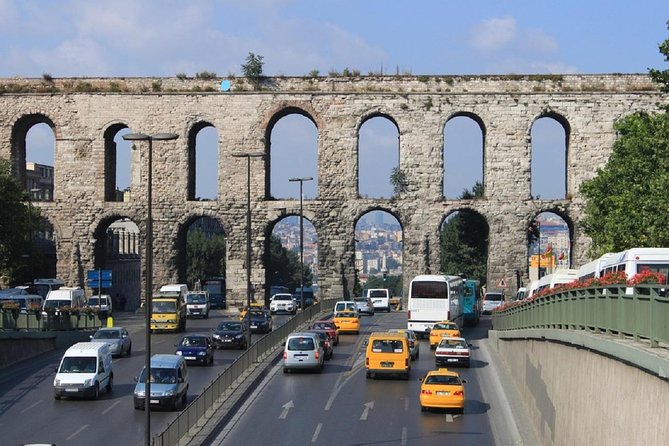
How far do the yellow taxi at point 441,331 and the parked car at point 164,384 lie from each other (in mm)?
18834

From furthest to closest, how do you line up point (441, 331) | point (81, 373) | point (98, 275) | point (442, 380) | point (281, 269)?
point (281, 269) < point (98, 275) < point (441, 331) < point (81, 373) < point (442, 380)

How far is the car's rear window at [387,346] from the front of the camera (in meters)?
45.2

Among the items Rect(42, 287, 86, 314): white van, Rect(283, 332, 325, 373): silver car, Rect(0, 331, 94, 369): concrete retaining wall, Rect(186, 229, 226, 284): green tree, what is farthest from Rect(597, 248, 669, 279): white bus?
Rect(186, 229, 226, 284): green tree

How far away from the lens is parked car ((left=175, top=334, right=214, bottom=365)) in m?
48.7

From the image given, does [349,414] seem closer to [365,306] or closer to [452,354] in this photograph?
[452,354]

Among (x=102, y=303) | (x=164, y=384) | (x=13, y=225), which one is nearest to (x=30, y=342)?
(x=13, y=225)

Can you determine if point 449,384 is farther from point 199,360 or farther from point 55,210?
point 55,210

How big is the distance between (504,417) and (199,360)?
53.0ft

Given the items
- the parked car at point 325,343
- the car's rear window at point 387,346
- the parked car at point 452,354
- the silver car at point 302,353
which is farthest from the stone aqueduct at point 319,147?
the car's rear window at point 387,346

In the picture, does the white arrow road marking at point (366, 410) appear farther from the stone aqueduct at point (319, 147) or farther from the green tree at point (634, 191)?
the stone aqueduct at point (319, 147)

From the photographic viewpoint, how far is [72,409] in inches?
1500

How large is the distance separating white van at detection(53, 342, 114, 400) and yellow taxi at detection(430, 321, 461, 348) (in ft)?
61.7

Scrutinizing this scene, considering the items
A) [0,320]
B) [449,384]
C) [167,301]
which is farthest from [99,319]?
[449,384]

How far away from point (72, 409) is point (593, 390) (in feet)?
69.5
